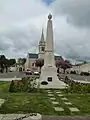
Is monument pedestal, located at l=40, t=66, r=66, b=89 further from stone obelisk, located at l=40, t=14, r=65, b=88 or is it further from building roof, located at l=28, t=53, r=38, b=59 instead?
building roof, located at l=28, t=53, r=38, b=59

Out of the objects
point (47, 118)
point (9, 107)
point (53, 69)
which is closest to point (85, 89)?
point (53, 69)

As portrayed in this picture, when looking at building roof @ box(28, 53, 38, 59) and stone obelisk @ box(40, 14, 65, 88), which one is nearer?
stone obelisk @ box(40, 14, 65, 88)

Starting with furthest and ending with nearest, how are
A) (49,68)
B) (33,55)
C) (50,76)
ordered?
(33,55), (49,68), (50,76)

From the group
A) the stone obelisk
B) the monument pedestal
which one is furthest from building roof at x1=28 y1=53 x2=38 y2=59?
the monument pedestal

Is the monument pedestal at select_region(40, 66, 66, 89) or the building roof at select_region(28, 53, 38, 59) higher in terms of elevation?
the building roof at select_region(28, 53, 38, 59)

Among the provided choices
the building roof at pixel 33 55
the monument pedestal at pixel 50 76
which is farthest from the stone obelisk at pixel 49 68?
the building roof at pixel 33 55

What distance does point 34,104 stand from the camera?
34.5 feet

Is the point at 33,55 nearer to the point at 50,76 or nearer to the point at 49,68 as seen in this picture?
the point at 49,68

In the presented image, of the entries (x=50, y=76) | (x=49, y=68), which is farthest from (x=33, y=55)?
(x=50, y=76)

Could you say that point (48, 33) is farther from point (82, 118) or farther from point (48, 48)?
point (82, 118)

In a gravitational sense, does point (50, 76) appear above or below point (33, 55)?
below

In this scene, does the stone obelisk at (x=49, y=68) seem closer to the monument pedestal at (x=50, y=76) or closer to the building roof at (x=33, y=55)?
the monument pedestal at (x=50, y=76)

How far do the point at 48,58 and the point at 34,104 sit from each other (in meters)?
12.0

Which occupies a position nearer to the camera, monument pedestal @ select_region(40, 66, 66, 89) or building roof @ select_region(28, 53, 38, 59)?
monument pedestal @ select_region(40, 66, 66, 89)
